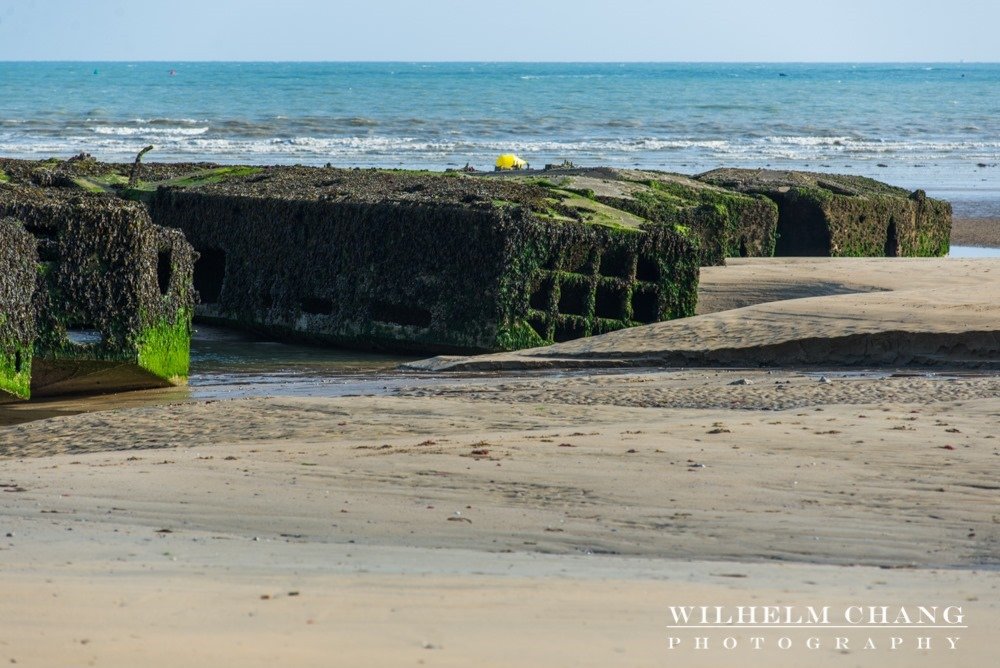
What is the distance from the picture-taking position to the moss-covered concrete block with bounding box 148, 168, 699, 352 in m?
10.4

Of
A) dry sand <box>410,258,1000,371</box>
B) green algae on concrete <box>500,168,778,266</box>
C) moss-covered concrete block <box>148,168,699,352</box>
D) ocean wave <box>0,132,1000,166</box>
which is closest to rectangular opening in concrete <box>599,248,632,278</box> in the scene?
moss-covered concrete block <box>148,168,699,352</box>

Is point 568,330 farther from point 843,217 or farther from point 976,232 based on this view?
point 976,232

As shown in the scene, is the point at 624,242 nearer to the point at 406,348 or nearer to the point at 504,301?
the point at 504,301

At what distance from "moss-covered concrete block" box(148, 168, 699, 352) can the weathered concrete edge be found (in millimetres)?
947

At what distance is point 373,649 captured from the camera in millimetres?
3170

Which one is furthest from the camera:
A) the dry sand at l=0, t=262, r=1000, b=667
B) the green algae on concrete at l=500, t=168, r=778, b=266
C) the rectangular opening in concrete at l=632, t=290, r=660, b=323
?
the green algae on concrete at l=500, t=168, r=778, b=266

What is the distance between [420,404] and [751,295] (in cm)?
533

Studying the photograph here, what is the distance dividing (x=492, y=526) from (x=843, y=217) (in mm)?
11959

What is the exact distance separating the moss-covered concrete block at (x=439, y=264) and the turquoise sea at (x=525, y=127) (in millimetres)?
13564

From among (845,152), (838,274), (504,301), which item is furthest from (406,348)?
(845,152)

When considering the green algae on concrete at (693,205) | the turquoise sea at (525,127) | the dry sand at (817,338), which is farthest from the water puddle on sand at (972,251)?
the dry sand at (817,338)

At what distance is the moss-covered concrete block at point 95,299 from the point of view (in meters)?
8.39

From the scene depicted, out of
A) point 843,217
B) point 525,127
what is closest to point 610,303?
point 843,217

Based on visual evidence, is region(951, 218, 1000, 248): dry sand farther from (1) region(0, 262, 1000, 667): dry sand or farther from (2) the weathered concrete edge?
(1) region(0, 262, 1000, 667): dry sand
